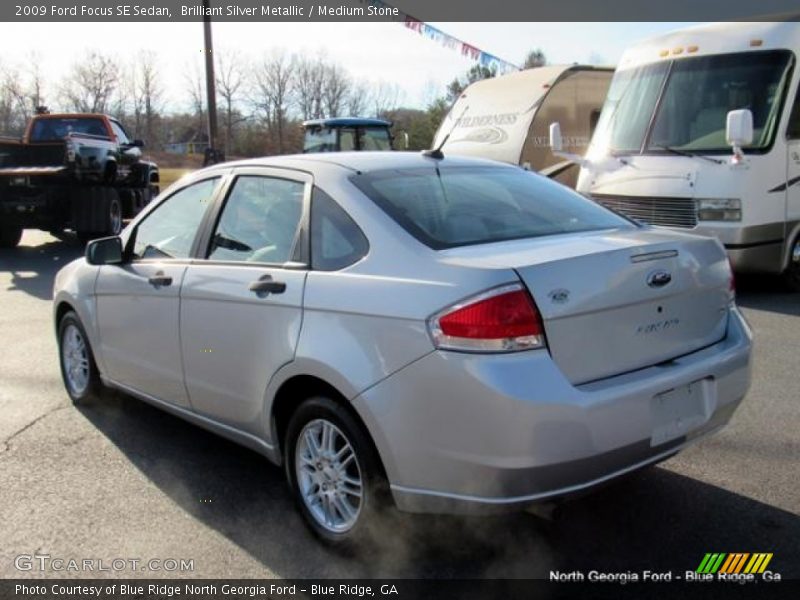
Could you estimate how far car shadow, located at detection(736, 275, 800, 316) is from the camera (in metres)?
8.02

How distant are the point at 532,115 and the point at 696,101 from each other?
4.41 meters

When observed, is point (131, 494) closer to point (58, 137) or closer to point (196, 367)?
point (196, 367)

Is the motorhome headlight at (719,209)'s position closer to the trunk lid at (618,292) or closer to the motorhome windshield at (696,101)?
the motorhome windshield at (696,101)

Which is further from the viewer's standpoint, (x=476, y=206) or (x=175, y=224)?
(x=175, y=224)

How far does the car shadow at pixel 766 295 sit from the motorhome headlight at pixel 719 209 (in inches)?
36.0

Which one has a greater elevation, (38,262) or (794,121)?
(794,121)

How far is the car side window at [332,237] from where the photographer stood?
3254 millimetres

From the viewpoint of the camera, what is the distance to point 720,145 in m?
8.57

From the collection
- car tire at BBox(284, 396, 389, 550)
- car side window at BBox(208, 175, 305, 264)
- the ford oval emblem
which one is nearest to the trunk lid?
the ford oval emblem

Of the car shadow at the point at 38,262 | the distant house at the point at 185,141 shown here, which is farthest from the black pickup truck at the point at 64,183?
the distant house at the point at 185,141

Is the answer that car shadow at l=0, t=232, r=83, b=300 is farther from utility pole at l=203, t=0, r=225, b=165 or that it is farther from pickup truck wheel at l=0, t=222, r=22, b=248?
utility pole at l=203, t=0, r=225, b=165

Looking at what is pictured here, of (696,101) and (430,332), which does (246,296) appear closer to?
(430,332)

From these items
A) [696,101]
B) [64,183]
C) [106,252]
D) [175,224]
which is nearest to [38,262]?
[64,183]

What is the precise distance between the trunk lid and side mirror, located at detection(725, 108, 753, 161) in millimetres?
5154
